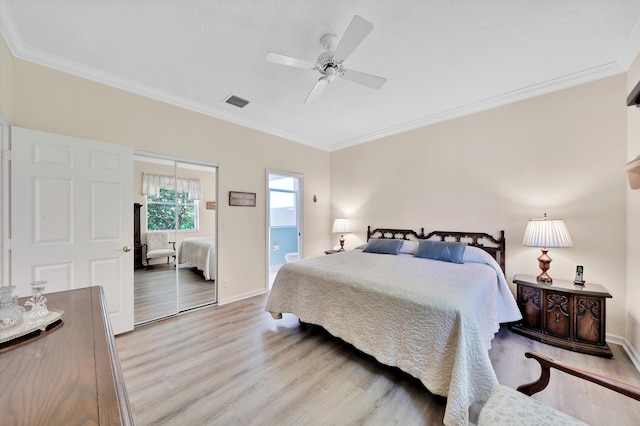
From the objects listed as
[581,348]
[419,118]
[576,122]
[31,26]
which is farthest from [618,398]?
[31,26]

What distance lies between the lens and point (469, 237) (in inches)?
134

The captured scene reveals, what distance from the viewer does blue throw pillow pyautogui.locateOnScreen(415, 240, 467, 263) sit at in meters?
3.01

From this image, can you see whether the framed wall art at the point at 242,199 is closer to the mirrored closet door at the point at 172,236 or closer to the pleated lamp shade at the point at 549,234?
the mirrored closet door at the point at 172,236

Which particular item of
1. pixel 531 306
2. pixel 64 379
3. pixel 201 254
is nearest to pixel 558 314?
pixel 531 306

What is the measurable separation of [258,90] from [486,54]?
2.40 metres

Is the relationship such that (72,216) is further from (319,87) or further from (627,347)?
(627,347)

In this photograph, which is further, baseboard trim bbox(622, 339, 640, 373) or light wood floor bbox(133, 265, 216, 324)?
light wood floor bbox(133, 265, 216, 324)

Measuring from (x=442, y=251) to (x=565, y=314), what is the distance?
1219mm

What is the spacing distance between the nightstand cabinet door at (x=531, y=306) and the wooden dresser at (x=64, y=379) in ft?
11.0

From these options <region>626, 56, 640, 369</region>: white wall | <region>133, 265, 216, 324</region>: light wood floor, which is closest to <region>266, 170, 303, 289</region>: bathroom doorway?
<region>133, 265, 216, 324</region>: light wood floor

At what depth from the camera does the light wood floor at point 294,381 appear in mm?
1635

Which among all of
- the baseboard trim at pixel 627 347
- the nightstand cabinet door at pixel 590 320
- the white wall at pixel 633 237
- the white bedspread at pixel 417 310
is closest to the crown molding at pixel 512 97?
the white wall at pixel 633 237

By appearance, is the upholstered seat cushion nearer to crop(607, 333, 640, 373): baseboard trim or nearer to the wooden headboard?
crop(607, 333, 640, 373): baseboard trim

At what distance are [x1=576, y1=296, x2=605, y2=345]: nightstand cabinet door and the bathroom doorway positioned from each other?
376 centimetres
